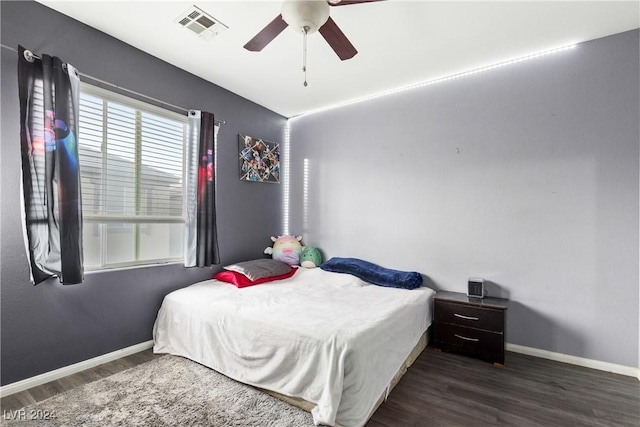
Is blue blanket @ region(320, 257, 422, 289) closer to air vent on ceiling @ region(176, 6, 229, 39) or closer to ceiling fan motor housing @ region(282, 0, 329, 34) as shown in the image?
ceiling fan motor housing @ region(282, 0, 329, 34)

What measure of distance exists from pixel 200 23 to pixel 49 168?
1.56 metres

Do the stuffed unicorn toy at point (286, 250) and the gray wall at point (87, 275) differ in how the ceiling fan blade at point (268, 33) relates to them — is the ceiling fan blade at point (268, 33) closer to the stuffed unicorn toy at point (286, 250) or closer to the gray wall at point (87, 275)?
the gray wall at point (87, 275)

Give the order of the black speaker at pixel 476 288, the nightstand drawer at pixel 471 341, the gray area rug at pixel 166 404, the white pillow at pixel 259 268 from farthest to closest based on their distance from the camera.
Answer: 1. the white pillow at pixel 259 268
2. the black speaker at pixel 476 288
3. the nightstand drawer at pixel 471 341
4. the gray area rug at pixel 166 404

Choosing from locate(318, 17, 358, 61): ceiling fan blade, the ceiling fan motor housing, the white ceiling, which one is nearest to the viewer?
the ceiling fan motor housing

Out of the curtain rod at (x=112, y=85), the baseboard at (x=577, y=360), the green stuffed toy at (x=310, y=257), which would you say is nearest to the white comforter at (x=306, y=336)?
the green stuffed toy at (x=310, y=257)

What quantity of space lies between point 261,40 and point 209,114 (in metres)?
1.39

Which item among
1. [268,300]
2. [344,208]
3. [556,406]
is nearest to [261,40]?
[268,300]

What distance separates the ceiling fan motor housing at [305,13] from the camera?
162 cm

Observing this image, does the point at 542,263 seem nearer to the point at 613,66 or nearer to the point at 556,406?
the point at 556,406

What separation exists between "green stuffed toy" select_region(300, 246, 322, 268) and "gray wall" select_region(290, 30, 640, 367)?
1.57 ft

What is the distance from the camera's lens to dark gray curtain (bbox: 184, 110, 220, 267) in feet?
9.75

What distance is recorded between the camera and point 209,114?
123 inches

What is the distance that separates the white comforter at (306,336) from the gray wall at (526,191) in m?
0.75

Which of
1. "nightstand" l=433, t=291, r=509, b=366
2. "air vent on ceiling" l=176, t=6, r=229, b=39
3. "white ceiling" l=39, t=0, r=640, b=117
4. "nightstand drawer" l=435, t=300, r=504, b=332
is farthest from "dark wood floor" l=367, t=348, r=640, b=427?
"air vent on ceiling" l=176, t=6, r=229, b=39
